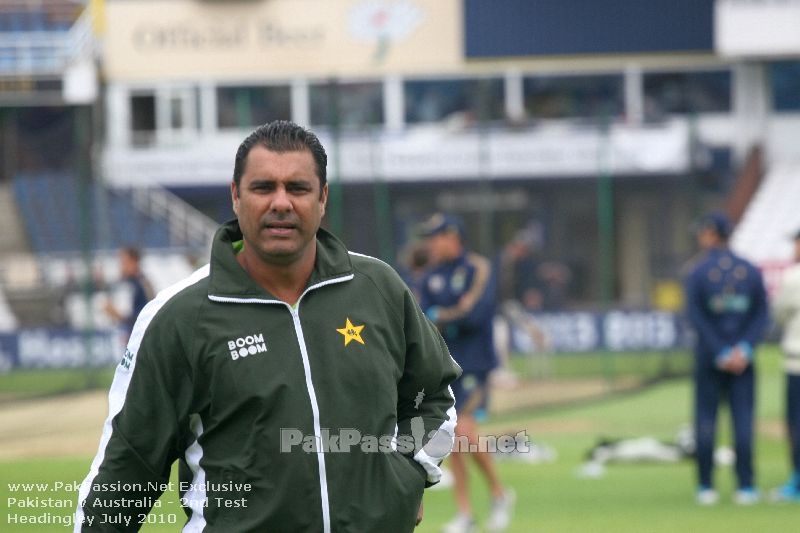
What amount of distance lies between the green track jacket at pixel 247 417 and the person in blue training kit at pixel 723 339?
735cm

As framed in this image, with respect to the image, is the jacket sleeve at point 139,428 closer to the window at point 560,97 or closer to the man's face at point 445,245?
the man's face at point 445,245

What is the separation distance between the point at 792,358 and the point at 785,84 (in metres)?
27.1

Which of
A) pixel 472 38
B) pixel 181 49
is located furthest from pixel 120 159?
pixel 472 38

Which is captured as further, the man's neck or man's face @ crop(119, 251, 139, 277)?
man's face @ crop(119, 251, 139, 277)

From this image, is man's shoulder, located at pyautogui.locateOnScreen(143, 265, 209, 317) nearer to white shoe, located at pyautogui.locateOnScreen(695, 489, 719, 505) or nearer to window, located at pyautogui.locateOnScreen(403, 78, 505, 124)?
white shoe, located at pyautogui.locateOnScreen(695, 489, 719, 505)

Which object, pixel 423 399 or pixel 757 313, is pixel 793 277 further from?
pixel 423 399

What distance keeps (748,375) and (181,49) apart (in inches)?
909

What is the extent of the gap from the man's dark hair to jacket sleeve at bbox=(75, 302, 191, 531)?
0.45m

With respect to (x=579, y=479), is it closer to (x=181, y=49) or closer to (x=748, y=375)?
(x=748, y=375)

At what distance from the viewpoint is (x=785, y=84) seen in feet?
122

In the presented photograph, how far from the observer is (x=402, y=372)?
4.17m

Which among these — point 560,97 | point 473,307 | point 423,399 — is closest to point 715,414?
point 473,307

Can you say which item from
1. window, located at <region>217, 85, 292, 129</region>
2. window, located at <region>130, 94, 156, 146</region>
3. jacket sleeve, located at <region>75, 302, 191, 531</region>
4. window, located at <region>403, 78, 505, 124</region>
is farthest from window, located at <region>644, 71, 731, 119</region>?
jacket sleeve, located at <region>75, 302, 191, 531</region>

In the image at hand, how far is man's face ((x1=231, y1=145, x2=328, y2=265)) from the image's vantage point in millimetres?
3904
